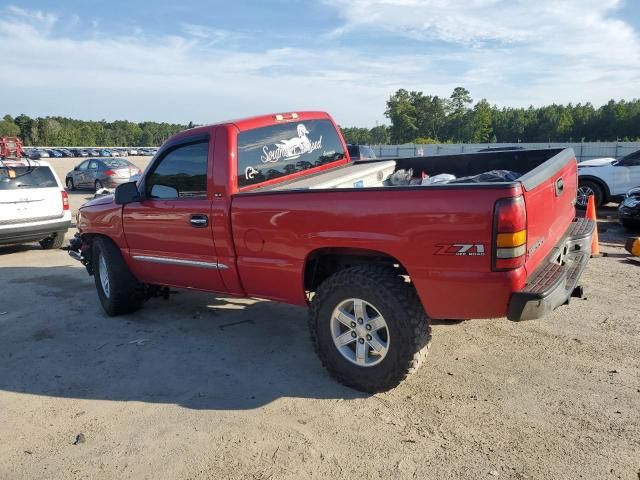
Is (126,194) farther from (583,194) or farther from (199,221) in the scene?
(583,194)

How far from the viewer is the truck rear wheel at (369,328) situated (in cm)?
339

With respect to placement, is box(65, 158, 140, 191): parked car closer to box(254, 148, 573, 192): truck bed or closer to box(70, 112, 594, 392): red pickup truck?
box(70, 112, 594, 392): red pickup truck

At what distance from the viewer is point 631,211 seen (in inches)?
358

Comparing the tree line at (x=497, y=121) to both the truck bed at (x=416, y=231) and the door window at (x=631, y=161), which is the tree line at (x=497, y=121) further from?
the truck bed at (x=416, y=231)


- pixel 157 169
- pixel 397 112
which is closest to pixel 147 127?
pixel 397 112

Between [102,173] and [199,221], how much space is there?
17.5 m

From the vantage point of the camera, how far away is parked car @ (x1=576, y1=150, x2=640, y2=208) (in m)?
11.3

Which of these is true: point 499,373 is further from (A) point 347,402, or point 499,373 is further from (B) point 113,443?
(B) point 113,443

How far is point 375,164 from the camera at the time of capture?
5.49 metres

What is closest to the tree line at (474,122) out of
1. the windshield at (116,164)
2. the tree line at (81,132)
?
the tree line at (81,132)

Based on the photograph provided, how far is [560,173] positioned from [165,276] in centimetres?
363

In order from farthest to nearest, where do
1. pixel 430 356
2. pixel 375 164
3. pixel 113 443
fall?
1. pixel 375 164
2. pixel 430 356
3. pixel 113 443

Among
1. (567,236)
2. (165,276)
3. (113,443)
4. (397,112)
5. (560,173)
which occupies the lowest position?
(113,443)

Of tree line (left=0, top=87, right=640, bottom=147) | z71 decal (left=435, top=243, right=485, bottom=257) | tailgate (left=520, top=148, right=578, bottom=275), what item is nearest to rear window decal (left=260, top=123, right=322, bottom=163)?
z71 decal (left=435, top=243, right=485, bottom=257)
